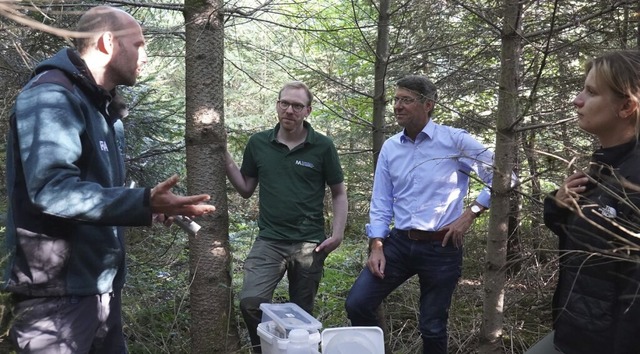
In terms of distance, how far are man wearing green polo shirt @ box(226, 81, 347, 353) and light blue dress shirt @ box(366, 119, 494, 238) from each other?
1.29 feet

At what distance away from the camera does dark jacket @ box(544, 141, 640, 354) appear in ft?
7.79

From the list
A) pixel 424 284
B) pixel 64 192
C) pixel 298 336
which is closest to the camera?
pixel 64 192

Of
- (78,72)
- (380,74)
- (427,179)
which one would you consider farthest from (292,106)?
(78,72)

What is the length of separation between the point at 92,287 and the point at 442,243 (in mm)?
2560

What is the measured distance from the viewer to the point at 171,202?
7.86 feet

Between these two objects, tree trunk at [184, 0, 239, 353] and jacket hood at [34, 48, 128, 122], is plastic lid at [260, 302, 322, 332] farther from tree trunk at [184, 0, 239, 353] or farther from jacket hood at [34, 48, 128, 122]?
jacket hood at [34, 48, 128, 122]

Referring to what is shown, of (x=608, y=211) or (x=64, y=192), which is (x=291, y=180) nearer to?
(x=64, y=192)

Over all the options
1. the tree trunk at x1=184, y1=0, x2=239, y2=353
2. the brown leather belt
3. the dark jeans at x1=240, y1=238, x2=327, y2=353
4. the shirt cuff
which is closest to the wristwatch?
the brown leather belt

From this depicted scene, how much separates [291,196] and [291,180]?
0.13 metres

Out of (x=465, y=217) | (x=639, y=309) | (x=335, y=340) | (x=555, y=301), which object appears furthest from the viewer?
(x=465, y=217)

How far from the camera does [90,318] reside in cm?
266

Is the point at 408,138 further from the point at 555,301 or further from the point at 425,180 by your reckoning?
the point at 555,301

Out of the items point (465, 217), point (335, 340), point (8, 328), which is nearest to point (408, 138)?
point (465, 217)

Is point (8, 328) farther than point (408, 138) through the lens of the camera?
No
